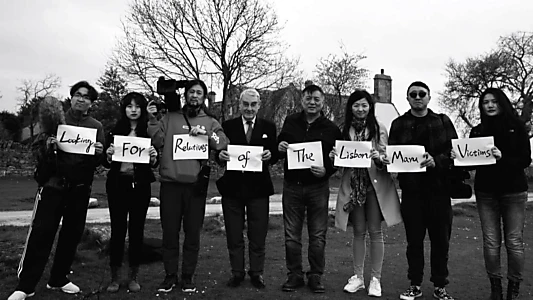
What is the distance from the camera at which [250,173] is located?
17.8 feet

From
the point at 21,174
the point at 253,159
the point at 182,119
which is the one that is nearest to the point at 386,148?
the point at 253,159

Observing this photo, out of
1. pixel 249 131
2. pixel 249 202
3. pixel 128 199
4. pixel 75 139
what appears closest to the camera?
pixel 75 139

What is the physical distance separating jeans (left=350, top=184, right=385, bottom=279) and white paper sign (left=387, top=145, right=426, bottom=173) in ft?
1.45

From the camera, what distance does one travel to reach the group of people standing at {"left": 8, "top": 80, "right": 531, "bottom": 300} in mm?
4887

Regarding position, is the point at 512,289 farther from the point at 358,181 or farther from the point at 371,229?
the point at 358,181

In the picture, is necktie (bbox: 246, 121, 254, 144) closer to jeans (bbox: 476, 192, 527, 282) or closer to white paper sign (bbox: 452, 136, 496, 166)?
white paper sign (bbox: 452, 136, 496, 166)

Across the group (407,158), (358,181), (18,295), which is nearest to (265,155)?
(358,181)

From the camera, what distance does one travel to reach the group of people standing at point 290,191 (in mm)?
4887

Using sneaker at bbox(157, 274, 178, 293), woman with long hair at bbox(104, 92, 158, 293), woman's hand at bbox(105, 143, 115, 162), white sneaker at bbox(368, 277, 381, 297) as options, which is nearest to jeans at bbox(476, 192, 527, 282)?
white sneaker at bbox(368, 277, 381, 297)

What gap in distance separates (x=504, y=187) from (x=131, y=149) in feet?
14.1

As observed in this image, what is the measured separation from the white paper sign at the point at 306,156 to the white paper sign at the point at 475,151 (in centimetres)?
161

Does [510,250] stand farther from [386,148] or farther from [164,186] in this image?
[164,186]

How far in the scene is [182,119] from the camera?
5422mm

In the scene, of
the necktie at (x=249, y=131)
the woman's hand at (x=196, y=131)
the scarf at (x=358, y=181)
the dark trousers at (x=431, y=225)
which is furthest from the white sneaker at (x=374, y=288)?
the woman's hand at (x=196, y=131)
